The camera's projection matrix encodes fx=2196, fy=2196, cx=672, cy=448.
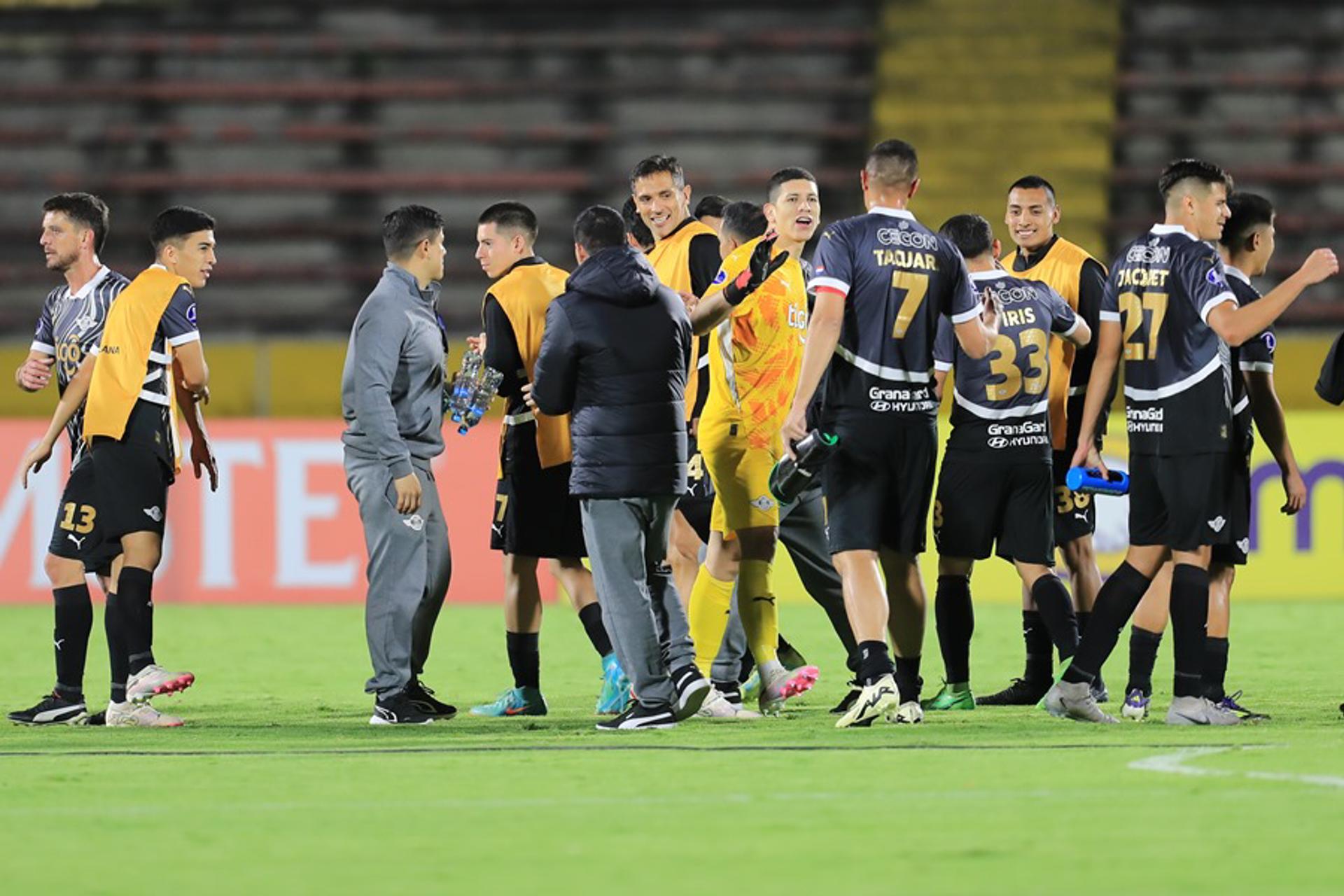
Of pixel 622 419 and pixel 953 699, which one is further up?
pixel 622 419

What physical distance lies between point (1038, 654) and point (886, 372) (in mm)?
1798

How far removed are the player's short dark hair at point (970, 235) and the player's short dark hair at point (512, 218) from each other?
171 centimetres

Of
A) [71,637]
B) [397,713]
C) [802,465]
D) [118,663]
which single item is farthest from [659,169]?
[71,637]

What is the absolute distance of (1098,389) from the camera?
28.1 ft

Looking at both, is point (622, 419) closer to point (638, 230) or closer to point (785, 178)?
point (785, 178)

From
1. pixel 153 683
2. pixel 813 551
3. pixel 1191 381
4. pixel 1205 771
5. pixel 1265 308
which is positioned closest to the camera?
pixel 1205 771

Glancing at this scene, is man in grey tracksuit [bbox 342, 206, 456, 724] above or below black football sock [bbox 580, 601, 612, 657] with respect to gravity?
above

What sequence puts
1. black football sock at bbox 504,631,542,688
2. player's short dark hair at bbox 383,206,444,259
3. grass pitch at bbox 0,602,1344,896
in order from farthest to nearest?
black football sock at bbox 504,631,542,688, player's short dark hair at bbox 383,206,444,259, grass pitch at bbox 0,602,1344,896

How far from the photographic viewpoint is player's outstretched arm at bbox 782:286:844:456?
7781mm

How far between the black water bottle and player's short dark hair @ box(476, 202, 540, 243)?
1.76m

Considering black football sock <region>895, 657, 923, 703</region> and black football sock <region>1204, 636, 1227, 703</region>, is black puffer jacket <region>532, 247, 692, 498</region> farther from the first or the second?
black football sock <region>1204, 636, 1227, 703</region>

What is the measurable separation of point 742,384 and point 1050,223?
1.69 m

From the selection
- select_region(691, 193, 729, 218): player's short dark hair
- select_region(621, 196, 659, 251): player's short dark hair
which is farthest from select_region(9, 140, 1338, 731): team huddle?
select_region(691, 193, 729, 218): player's short dark hair

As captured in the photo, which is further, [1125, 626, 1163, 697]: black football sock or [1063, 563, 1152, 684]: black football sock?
[1125, 626, 1163, 697]: black football sock
